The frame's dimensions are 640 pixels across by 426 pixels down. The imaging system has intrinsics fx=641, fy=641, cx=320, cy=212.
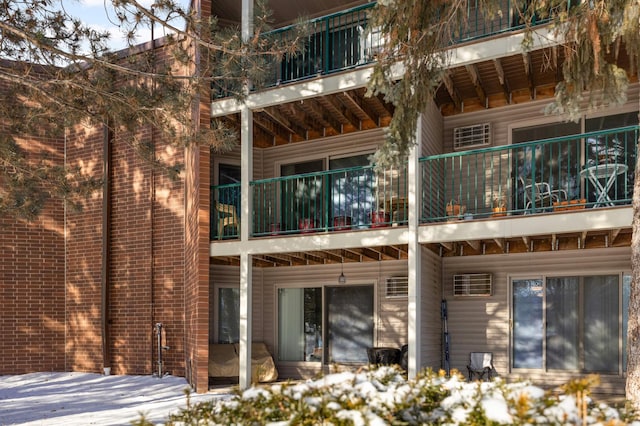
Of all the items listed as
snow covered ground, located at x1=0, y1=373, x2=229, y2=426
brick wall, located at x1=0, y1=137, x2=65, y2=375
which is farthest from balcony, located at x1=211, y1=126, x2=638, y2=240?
brick wall, located at x1=0, y1=137, x2=65, y2=375

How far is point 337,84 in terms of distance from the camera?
31.7ft

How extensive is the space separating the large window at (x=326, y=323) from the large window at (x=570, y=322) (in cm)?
270

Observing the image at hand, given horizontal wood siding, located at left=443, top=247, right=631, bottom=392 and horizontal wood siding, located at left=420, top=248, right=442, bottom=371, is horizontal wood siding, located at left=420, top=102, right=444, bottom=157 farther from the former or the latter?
horizontal wood siding, located at left=443, top=247, right=631, bottom=392

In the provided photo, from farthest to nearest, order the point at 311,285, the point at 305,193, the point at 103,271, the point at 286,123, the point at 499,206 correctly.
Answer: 1. the point at 103,271
2. the point at 305,193
3. the point at 311,285
4. the point at 286,123
5. the point at 499,206

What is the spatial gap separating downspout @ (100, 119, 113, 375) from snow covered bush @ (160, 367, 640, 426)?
976 centimetres

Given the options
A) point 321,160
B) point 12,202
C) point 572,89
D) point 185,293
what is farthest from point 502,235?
point 12,202

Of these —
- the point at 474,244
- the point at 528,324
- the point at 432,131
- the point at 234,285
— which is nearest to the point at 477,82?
the point at 432,131

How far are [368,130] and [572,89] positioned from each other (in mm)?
4862

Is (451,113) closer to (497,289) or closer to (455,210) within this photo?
(455,210)

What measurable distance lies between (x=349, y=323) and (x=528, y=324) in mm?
3164

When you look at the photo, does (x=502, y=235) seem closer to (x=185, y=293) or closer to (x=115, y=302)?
(x=185, y=293)

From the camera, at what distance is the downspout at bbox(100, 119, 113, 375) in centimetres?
1274

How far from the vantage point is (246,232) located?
10.2 meters

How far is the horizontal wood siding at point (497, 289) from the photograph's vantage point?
9.71 m
